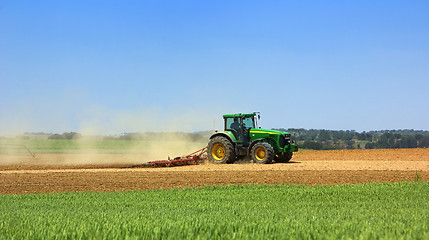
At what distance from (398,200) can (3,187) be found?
14.5 metres

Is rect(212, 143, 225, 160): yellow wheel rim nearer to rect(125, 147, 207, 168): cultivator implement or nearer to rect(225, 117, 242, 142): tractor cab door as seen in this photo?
rect(125, 147, 207, 168): cultivator implement

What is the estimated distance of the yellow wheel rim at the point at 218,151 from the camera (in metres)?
28.0

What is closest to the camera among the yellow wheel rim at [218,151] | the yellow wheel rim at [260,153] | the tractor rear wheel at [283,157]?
the yellow wheel rim at [260,153]

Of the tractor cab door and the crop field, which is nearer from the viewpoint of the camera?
the crop field

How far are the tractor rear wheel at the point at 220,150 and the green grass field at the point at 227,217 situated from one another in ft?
40.3

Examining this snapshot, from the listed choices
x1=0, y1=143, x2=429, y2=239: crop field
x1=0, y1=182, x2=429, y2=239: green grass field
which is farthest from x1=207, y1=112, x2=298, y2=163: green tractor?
x1=0, y1=182, x2=429, y2=239: green grass field

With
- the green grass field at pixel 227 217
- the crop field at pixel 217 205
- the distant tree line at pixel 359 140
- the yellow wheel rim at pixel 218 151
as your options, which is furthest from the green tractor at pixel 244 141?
the distant tree line at pixel 359 140

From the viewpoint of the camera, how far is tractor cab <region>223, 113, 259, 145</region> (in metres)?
27.5

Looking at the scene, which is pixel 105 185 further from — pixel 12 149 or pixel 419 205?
pixel 12 149

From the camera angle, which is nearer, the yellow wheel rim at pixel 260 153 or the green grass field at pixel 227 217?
the green grass field at pixel 227 217

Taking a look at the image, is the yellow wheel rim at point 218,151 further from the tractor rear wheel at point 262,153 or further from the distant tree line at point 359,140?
the distant tree line at point 359,140

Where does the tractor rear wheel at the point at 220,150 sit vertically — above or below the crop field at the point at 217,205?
above

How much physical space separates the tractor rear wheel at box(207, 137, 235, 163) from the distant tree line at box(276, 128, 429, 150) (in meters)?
22.4

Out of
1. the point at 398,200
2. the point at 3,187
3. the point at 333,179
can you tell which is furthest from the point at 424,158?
the point at 3,187
